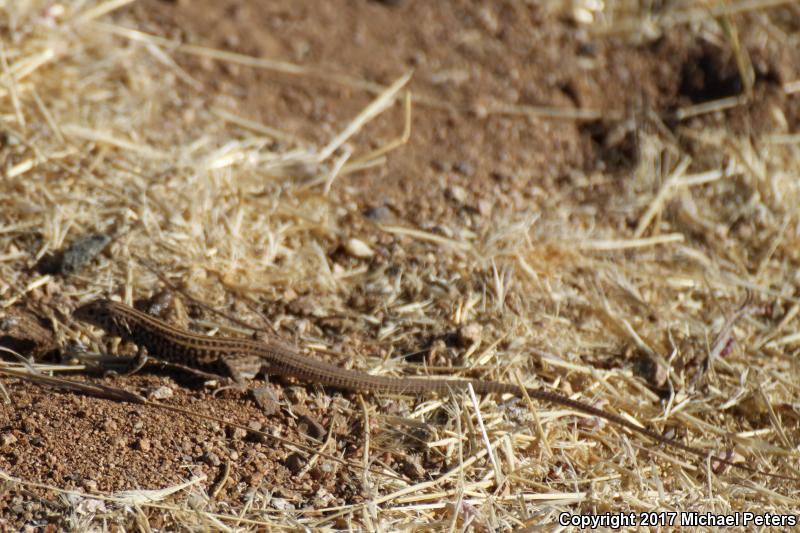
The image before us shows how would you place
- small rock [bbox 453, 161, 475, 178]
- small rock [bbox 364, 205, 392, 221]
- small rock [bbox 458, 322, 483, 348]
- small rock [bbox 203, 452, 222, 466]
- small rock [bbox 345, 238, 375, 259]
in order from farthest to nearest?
small rock [bbox 453, 161, 475, 178] < small rock [bbox 364, 205, 392, 221] < small rock [bbox 345, 238, 375, 259] < small rock [bbox 458, 322, 483, 348] < small rock [bbox 203, 452, 222, 466]

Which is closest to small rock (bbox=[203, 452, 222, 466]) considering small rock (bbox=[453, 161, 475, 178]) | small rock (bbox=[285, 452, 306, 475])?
small rock (bbox=[285, 452, 306, 475])

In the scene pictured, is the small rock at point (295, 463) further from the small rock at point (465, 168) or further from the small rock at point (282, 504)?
the small rock at point (465, 168)

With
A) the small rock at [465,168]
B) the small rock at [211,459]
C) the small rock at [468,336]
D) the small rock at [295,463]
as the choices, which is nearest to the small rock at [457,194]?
the small rock at [465,168]

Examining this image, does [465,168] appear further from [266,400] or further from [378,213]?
[266,400]

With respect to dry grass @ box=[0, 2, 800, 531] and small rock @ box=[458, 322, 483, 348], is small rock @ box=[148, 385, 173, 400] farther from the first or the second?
small rock @ box=[458, 322, 483, 348]

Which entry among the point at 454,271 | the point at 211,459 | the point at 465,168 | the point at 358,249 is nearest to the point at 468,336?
the point at 454,271

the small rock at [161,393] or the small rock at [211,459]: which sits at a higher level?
the small rock at [161,393]

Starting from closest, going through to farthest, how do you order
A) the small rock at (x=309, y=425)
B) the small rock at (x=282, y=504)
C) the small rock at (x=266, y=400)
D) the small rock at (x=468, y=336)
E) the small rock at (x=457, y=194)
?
the small rock at (x=282, y=504) → the small rock at (x=309, y=425) → the small rock at (x=266, y=400) → the small rock at (x=468, y=336) → the small rock at (x=457, y=194)
